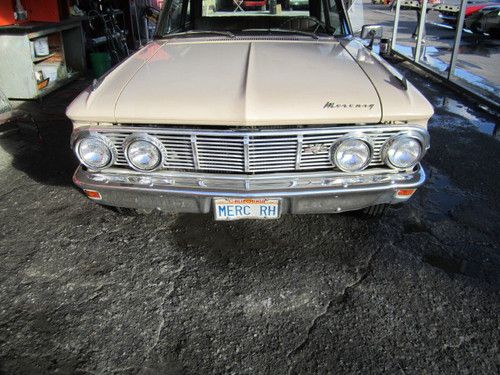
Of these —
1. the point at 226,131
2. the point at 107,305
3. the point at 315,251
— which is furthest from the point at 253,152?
the point at 107,305

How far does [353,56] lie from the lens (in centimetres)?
333

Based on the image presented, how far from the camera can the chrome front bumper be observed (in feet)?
8.76

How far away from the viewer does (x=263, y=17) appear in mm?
3986

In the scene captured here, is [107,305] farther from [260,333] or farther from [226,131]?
[226,131]

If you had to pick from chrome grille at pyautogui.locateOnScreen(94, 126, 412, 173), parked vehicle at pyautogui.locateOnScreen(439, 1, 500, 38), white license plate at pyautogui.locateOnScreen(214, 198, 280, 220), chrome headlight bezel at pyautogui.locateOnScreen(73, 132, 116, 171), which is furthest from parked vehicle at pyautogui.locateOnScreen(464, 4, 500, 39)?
chrome headlight bezel at pyautogui.locateOnScreen(73, 132, 116, 171)

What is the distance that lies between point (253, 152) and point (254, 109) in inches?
10.7

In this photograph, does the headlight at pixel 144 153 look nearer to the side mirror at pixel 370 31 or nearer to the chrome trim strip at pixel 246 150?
the chrome trim strip at pixel 246 150

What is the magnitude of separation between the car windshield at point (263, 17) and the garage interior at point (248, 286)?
0.19 ft

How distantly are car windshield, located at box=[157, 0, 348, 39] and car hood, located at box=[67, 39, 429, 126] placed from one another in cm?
72

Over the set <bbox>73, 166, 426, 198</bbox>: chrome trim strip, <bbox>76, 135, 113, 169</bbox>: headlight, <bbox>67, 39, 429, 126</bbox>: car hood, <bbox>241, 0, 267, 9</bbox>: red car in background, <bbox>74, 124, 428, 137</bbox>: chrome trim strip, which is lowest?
<bbox>73, 166, 426, 198</bbox>: chrome trim strip

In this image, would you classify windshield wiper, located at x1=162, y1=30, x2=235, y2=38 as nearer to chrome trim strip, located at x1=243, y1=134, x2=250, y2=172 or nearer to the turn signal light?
chrome trim strip, located at x1=243, y1=134, x2=250, y2=172

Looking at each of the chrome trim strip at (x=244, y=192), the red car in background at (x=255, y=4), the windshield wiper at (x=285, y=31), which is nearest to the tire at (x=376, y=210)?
the chrome trim strip at (x=244, y=192)

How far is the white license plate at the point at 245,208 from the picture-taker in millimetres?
2713

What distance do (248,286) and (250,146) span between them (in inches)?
37.3
